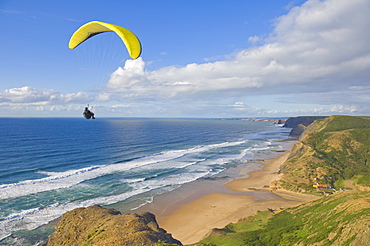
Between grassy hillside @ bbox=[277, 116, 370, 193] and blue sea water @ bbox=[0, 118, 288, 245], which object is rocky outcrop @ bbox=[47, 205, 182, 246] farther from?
grassy hillside @ bbox=[277, 116, 370, 193]

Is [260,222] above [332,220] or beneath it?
beneath

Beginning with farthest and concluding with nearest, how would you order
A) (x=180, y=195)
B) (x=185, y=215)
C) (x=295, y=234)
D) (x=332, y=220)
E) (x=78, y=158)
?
(x=78, y=158) → (x=180, y=195) → (x=185, y=215) → (x=295, y=234) → (x=332, y=220)

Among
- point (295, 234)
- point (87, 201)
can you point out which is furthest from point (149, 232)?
point (87, 201)

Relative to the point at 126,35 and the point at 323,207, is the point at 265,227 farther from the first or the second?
the point at 126,35

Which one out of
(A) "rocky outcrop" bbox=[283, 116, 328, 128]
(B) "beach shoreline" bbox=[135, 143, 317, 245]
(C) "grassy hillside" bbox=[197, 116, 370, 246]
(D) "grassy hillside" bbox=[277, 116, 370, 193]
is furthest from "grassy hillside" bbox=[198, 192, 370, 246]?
(A) "rocky outcrop" bbox=[283, 116, 328, 128]

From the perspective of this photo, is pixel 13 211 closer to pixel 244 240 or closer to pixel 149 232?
pixel 149 232

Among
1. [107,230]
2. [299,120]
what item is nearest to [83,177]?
[107,230]

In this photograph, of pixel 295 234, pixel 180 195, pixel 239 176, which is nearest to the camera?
pixel 295 234
